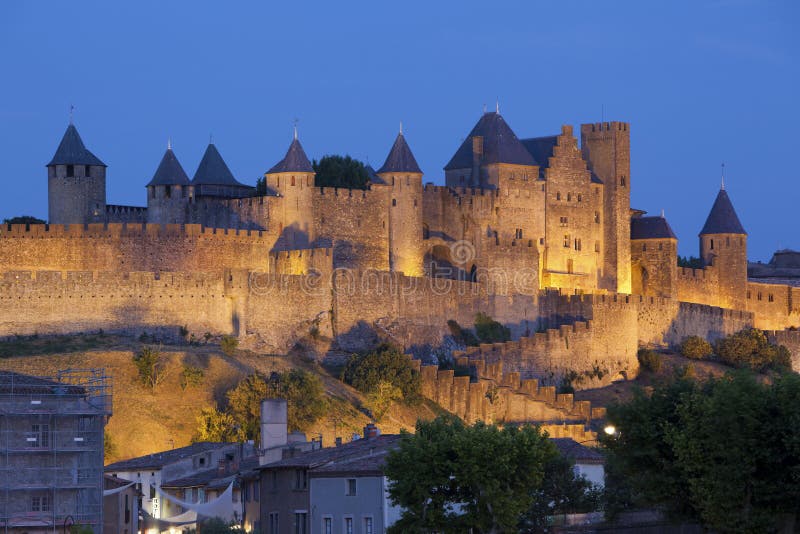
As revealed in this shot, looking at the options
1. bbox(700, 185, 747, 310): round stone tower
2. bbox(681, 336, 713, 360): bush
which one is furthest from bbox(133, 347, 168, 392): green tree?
bbox(700, 185, 747, 310): round stone tower

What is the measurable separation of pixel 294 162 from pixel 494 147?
1371 cm

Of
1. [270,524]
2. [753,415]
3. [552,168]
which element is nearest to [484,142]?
[552,168]

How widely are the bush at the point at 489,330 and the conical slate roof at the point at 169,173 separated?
47.5 ft

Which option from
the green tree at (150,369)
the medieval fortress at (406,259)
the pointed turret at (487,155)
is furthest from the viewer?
the pointed turret at (487,155)

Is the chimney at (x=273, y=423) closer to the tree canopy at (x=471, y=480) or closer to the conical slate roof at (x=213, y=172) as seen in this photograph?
the tree canopy at (x=471, y=480)

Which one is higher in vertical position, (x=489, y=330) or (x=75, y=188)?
(x=75, y=188)

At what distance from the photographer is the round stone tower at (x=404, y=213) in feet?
320

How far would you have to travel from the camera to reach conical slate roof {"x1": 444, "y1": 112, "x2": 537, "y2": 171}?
10469 cm

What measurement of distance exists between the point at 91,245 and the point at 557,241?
2609 centimetres

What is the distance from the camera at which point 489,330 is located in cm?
9812

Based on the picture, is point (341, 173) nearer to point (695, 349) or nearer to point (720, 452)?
point (695, 349)

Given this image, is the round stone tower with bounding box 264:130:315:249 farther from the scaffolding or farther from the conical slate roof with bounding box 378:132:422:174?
the scaffolding

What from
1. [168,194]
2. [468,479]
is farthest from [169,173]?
[468,479]

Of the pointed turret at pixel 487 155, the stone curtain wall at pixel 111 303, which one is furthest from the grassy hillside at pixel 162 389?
the pointed turret at pixel 487 155
